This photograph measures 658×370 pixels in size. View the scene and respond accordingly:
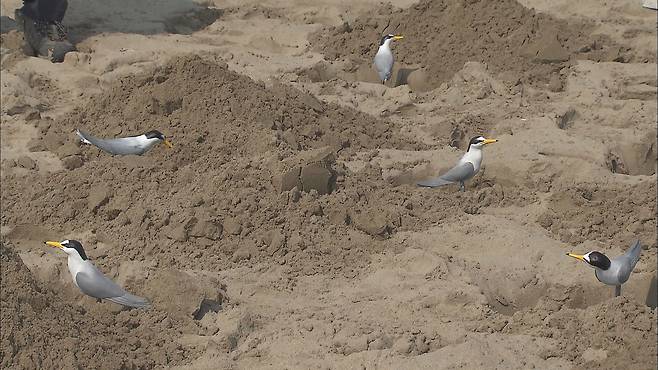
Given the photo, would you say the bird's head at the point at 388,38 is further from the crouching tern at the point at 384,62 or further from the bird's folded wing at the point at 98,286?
the bird's folded wing at the point at 98,286

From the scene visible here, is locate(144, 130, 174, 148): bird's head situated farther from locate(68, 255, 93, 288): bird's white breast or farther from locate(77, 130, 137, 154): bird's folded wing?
locate(68, 255, 93, 288): bird's white breast

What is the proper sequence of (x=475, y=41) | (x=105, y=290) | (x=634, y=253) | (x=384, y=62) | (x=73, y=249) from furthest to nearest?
(x=475, y=41), (x=384, y=62), (x=634, y=253), (x=73, y=249), (x=105, y=290)

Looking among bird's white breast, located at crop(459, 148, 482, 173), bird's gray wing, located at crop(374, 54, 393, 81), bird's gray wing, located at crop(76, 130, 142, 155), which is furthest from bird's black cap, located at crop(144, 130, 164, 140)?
bird's gray wing, located at crop(374, 54, 393, 81)

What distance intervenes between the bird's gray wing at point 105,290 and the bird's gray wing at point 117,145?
5.96 ft

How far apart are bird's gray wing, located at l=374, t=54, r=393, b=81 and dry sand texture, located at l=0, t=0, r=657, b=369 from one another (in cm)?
17

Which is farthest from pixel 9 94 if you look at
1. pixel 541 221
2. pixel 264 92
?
pixel 541 221

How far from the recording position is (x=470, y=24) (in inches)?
392

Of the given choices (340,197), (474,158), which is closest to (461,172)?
(474,158)

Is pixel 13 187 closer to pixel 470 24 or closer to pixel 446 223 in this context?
pixel 446 223

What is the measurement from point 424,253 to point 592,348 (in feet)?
4.34

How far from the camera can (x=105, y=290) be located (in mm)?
5453

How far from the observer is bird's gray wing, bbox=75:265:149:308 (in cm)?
541

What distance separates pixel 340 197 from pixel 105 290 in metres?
1.85

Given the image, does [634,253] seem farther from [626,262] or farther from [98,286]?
[98,286]
